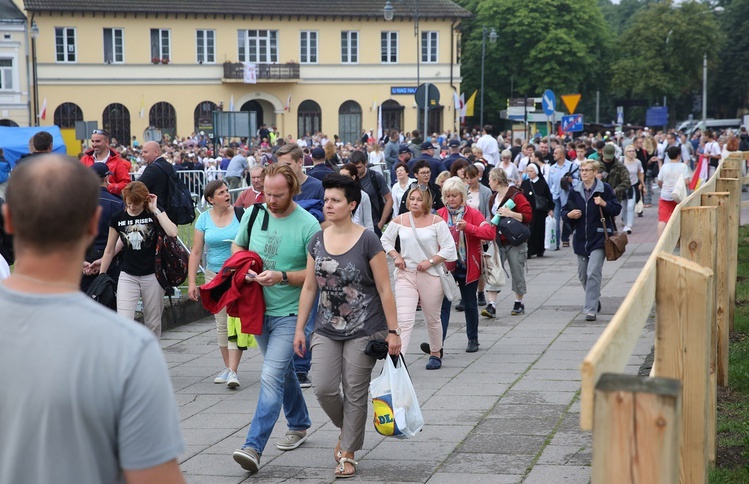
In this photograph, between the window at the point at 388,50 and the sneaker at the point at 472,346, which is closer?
the sneaker at the point at 472,346

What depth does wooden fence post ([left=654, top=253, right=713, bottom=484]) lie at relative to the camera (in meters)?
4.13

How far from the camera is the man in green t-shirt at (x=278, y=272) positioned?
6805 millimetres

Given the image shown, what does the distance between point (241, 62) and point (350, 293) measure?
219 feet

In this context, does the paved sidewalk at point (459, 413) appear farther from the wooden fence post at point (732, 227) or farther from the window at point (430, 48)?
the window at point (430, 48)

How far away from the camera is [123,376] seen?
2508mm

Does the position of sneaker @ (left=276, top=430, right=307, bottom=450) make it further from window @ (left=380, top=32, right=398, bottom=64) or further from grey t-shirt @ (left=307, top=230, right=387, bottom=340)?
window @ (left=380, top=32, right=398, bottom=64)

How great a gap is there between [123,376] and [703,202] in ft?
20.2

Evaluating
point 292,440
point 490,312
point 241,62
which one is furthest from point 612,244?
point 241,62

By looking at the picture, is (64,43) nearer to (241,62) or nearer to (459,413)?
(241,62)

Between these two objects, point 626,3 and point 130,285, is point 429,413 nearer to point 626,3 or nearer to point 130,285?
point 130,285

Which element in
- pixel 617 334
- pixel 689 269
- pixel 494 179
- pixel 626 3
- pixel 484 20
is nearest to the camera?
pixel 617 334

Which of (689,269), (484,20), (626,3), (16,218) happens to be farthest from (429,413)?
(626,3)

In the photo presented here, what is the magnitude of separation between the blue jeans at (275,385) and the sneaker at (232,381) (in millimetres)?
2006

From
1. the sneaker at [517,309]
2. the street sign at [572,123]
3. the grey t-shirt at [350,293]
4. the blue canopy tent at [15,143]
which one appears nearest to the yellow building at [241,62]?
the street sign at [572,123]
